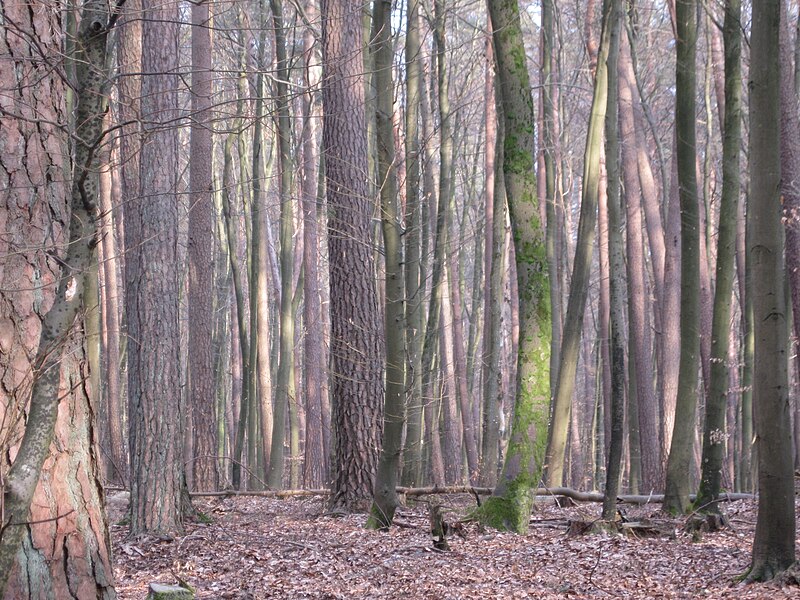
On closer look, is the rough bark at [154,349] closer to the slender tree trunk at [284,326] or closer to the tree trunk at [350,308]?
the tree trunk at [350,308]

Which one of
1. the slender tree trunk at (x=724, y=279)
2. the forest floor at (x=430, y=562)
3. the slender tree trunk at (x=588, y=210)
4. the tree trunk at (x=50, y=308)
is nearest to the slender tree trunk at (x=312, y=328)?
the slender tree trunk at (x=588, y=210)

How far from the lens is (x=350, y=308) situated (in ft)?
32.3

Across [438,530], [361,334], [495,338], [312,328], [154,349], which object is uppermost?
[312,328]

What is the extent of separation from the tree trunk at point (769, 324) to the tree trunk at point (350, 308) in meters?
4.73

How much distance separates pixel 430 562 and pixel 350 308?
3.52 metres

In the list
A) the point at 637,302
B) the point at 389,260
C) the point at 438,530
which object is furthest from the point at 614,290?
the point at 637,302

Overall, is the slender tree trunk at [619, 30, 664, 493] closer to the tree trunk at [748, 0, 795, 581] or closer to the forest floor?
the forest floor

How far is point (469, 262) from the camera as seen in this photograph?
3950 centimetres

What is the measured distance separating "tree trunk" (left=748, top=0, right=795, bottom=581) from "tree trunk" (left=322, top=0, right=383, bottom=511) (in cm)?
473

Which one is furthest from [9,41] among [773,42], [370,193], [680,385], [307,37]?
[307,37]

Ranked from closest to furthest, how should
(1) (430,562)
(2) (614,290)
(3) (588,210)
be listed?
(1) (430,562), (2) (614,290), (3) (588,210)

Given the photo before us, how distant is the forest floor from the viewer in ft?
21.0

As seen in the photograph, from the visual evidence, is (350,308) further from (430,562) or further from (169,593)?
(169,593)

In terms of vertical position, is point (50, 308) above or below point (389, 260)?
below
